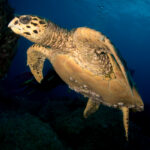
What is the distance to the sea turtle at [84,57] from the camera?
2031 mm

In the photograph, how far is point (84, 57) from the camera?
7.52 feet

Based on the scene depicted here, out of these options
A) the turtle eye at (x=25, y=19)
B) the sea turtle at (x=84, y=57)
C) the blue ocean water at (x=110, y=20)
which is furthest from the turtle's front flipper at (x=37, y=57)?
the blue ocean water at (x=110, y=20)

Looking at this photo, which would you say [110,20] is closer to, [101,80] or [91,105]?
[91,105]

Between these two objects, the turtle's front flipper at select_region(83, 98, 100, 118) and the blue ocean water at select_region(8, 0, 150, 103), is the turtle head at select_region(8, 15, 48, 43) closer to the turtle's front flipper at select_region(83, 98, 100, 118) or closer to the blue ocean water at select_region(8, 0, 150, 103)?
the turtle's front flipper at select_region(83, 98, 100, 118)

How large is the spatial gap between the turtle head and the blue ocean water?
55.2 feet

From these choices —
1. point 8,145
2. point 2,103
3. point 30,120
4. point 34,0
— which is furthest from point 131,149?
point 34,0

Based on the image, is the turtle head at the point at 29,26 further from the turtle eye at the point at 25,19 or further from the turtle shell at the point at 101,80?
the turtle shell at the point at 101,80

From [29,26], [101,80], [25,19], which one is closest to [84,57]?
[101,80]

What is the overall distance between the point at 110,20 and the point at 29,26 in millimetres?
50213

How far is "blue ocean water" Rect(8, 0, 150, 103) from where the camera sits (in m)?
30.9

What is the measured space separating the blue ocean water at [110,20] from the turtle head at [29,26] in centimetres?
1682

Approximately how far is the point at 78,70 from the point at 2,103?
7.14 meters

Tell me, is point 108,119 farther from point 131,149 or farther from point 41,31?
point 41,31

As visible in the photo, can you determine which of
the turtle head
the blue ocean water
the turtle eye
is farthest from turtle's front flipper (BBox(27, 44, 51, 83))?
the blue ocean water
